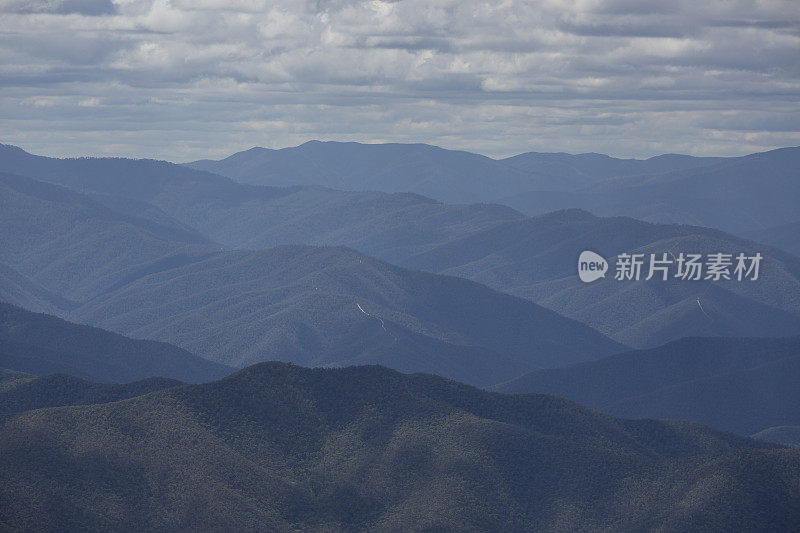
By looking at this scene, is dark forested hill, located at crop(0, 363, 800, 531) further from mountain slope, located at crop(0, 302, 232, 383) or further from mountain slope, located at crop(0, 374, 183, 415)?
mountain slope, located at crop(0, 302, 232, 383)

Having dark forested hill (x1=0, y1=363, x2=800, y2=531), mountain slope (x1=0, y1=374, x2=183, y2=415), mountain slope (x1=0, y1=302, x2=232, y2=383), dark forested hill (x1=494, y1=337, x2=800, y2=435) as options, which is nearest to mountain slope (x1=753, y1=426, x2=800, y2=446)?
dark forested hill (x1=494, y1=337, x2=800, y2=435)

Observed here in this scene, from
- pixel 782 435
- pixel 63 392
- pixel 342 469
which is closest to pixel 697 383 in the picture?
pixel 782 435

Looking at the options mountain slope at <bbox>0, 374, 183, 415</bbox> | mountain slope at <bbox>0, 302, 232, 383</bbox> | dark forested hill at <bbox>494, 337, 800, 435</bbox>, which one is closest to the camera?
mountain slope at <bbox>0, 374, 183, 415</bbox>

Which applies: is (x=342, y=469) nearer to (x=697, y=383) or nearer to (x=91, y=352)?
(x=697, y=383)

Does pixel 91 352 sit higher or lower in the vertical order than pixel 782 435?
higher

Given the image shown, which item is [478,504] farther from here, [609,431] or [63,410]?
[63,410]
